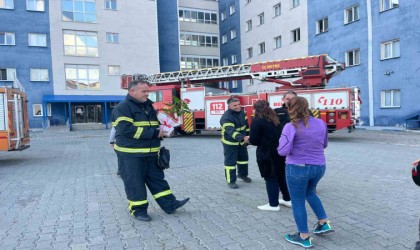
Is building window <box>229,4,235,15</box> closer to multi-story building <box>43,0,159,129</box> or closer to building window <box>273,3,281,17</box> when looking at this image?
building window <box>273,3,281,17</box>

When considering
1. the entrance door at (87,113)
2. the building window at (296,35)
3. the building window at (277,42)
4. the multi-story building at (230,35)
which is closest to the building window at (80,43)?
the entrance door at (87,113)

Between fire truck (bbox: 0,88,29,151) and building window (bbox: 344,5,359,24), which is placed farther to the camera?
building window (bbox: 344,5,359,24)

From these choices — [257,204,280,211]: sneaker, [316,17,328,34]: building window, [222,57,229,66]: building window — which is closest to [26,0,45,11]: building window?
[222,57,229,66]: building window

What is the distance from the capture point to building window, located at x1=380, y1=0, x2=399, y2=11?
18720mm

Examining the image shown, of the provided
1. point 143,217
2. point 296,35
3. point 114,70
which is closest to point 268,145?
point 143,217

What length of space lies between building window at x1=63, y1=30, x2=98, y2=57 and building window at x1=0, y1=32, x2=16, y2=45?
391cm

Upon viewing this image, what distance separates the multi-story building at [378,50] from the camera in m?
18.0

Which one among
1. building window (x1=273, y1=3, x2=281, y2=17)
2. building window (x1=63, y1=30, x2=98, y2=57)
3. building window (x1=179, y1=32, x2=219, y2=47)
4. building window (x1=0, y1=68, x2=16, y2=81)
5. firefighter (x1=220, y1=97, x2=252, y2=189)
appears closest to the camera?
firefighter (x1=220, y1=97, x2=252, y2=189)

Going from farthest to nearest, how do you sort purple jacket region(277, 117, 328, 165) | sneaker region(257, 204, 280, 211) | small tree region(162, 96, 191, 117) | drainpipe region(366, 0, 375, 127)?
drainpipe region(366, 0, 375, 127), small tree region(162, 96, 191, 117), sneaker region(257, 204, 280, 211), purple jacket region(277, 117, 328, 165)

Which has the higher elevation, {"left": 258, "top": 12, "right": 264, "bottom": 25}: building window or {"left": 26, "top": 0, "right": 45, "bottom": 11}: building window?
{"left": 26, "top": 0, "right": 45, "bottom": 11}: building window

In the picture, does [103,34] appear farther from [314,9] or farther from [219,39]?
[314,9]

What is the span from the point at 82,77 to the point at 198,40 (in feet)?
47.7

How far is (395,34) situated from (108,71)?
2278 cm

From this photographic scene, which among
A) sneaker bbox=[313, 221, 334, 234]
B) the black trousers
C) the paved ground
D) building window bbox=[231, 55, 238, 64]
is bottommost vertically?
the paved ground
